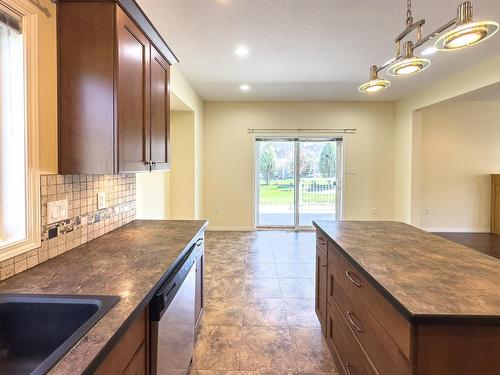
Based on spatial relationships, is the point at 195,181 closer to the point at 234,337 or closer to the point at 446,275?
the point at 234,337

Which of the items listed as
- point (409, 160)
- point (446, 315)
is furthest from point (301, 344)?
point (409, 160)

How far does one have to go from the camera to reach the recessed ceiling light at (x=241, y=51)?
3.47 meters

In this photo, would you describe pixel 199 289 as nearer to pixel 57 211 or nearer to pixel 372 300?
pixel 57 211

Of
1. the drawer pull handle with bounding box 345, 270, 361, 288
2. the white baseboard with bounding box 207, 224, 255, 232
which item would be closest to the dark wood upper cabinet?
the drawer pull handle with bounding box 345, 270, 361, 288

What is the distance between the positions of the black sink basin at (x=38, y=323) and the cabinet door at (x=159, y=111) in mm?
1190

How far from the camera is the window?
1.35 metres

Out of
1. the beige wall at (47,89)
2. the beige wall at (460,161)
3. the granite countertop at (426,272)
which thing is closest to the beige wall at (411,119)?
the beige wall at (460,161)

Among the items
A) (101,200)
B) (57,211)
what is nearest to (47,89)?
(57,211)

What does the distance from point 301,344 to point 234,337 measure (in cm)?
53

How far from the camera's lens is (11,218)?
1375 millimetres

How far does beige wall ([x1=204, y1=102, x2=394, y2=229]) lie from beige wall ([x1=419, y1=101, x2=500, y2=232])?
2.38 ft

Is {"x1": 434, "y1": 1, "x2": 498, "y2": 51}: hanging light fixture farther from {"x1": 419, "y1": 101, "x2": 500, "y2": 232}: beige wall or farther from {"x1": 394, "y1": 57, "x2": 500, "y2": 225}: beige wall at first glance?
{"x1": 419, "y1": 101, "x2": 500, "y2": 232}: beige wall

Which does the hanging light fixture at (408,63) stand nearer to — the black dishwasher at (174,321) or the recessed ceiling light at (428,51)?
the black dishwasher at (174,321)

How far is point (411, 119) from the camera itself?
18.4 ft
